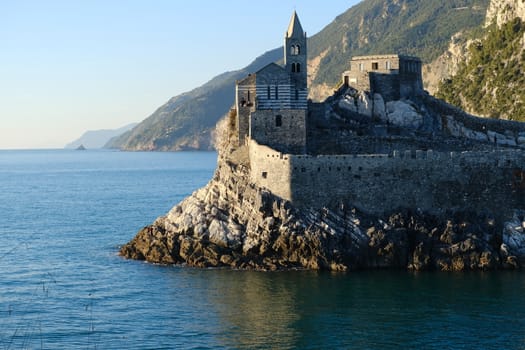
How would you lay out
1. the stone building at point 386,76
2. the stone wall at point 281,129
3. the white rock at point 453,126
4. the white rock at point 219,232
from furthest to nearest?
1. the white rock at point 453,126
2. the stone building at point 386,76
3. the stone wall at point 281,129
4. the white rock at point 219,232

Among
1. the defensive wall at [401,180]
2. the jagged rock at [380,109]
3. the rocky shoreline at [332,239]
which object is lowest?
the rocky shoreline at [332,239]

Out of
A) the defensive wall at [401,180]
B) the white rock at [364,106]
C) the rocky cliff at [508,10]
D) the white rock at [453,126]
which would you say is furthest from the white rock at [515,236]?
the rocky cliff at [508,10]

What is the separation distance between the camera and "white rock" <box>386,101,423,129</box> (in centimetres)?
7862

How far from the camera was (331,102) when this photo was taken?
79500 mm

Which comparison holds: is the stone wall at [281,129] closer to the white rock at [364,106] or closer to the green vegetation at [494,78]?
the white rock at [364,106]

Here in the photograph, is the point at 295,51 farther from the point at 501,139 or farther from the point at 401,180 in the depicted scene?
the point at 501,139

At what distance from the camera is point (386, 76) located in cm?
8112

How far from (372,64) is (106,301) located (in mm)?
36031

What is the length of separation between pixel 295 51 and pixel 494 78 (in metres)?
58.1

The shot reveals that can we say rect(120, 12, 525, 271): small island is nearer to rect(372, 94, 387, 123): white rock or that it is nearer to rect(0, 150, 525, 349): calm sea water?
rect(0, 150, 525, 349): calm sea water

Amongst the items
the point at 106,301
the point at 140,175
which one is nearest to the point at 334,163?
Result: the point at 106,301

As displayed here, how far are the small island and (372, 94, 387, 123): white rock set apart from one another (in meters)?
3.06

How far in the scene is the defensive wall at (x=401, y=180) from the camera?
66.6 meters

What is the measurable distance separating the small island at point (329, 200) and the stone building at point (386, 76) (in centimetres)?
608
